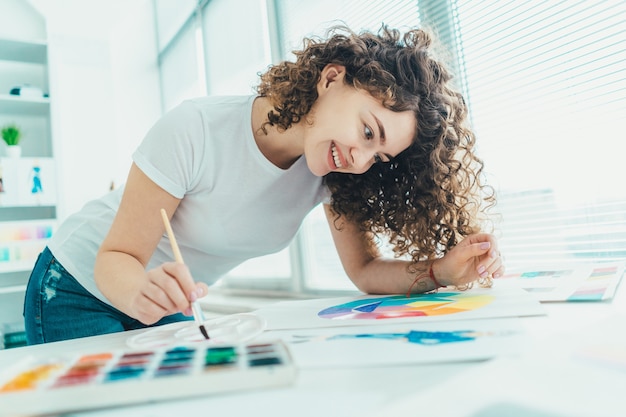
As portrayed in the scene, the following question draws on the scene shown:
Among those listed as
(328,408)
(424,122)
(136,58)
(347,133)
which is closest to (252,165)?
(347,133)

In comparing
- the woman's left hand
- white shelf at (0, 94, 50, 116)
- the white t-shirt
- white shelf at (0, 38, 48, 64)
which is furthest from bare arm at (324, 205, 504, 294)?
white shelf at (0, 38, 48, 64)

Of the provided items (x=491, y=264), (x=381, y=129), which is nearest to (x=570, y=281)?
(x=491, y=264)

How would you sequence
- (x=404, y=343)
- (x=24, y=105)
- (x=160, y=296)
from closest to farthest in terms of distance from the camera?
(x=404, y=343), (x=160, y=296), (x=24, y=105)

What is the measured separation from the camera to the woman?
87 cm

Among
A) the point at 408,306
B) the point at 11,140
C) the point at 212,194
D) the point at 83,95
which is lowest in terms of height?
the point at 408,306

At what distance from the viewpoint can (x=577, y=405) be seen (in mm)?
312

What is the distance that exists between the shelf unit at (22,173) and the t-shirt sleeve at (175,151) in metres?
1.89

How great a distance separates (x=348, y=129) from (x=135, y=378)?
0.60m

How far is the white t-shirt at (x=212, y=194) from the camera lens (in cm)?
88

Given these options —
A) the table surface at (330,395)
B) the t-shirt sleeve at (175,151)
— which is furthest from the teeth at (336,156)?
the table surface at (330,395)

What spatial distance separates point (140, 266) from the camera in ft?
2.58

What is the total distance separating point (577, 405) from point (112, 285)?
667 millimetres

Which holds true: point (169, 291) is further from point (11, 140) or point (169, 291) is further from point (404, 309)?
point (11, 140)

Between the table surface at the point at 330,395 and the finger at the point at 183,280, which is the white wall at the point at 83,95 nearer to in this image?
the finger at the point at 183,280
